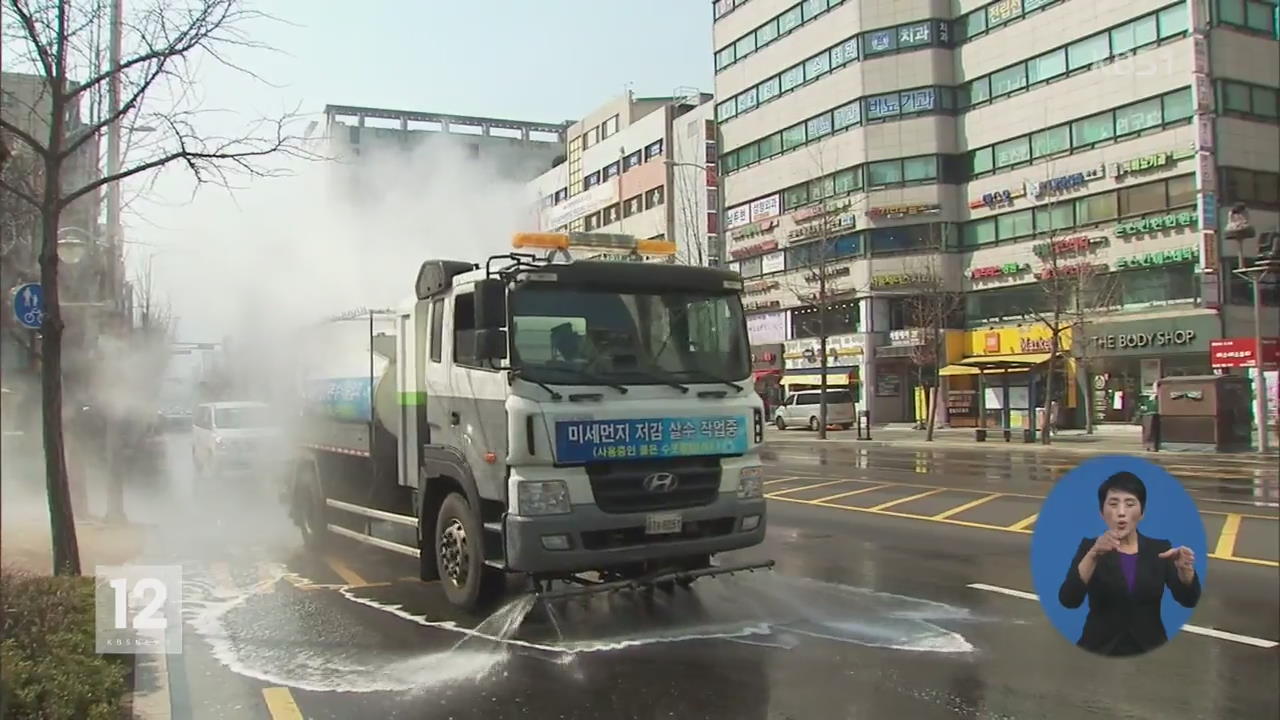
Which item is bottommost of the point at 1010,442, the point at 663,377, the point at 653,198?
the point at 1010,442

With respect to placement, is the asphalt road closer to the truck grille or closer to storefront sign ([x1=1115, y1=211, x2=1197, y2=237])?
the truck grille

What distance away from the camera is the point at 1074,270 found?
31672mm

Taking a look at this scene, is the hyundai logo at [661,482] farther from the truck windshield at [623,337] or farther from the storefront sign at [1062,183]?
the storefront sign at [1062,183]

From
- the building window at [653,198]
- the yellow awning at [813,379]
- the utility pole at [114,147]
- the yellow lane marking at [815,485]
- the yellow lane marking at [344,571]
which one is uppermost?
the building window at [653,198]

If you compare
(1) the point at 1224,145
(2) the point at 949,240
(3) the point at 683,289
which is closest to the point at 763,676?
(3) the point at 683,289

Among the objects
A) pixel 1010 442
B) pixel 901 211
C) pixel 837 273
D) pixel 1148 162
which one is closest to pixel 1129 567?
pixel 1010 442

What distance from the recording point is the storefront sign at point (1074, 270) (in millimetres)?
30938

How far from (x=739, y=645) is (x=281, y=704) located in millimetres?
2788

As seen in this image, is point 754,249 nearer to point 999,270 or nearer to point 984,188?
point 984,188

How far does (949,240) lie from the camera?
1602 inches

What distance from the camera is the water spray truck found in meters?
6.15

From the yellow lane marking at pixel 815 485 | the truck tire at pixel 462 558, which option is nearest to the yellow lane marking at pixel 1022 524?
the yellow lane marking at pixel 815 485

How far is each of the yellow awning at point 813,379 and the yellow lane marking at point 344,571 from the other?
117 ft

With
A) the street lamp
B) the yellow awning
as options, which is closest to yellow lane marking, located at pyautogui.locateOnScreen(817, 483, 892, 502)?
the street lamp
